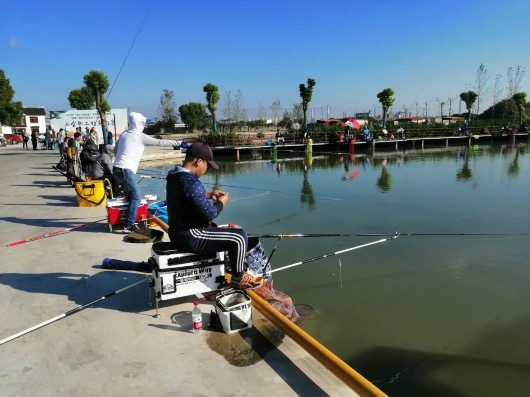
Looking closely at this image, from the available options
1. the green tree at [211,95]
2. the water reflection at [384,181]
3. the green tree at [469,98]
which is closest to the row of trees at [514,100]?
the green tree at [469,98]

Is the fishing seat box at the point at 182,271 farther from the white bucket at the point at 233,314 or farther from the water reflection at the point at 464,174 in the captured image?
the water reflection at the point at 464,174

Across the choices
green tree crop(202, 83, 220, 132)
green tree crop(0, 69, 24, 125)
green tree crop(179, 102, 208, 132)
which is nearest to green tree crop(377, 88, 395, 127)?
green tree crop(202, 83, 220, 132)

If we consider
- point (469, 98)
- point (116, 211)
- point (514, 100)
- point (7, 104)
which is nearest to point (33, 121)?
point (7, 104)

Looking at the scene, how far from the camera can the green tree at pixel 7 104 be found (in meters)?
35.6

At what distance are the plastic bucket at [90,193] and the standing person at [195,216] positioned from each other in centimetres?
501

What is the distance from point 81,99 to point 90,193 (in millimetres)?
27870

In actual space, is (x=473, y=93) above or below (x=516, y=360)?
above

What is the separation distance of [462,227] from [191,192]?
19.0 feet

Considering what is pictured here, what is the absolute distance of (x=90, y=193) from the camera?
737 cm

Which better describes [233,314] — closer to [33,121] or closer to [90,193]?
[90,193]

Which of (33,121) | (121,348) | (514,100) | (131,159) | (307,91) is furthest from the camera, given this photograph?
(33,121)

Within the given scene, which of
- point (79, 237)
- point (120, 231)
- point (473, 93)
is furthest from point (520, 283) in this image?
point (473, 93)

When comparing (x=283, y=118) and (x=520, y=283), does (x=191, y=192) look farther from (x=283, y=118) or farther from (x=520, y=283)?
(x=283, y=118)

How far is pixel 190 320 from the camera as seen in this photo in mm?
3078
